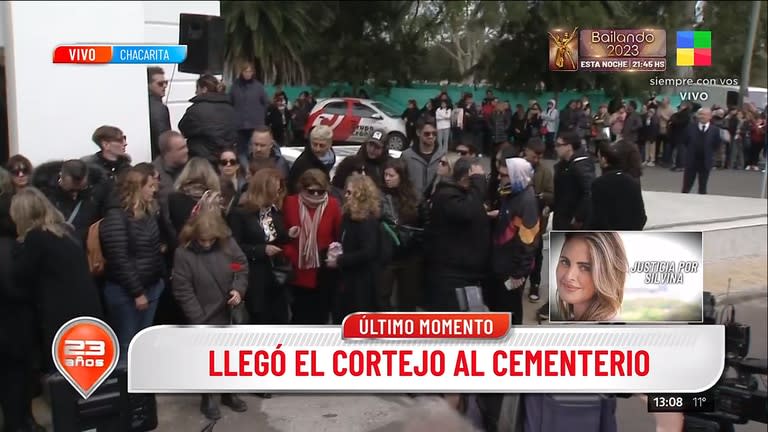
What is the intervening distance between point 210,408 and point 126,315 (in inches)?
18.0

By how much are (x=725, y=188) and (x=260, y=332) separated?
205cm

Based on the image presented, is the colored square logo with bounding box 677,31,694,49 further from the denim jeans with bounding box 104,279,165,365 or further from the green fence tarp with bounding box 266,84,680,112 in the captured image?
the denim jeans with bounding box 104,279,165,365

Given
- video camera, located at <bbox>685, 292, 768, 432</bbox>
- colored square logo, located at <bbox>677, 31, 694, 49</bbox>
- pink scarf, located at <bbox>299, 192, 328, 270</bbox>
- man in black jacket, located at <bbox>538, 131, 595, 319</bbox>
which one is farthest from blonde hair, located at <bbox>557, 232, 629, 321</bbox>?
pink scarf, located at <bbox>299, 192, 328, 270</bbox>

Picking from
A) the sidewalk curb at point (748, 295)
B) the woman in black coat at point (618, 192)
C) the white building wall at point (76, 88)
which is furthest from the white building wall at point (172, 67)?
the sidewalk curb at point (748, 295)

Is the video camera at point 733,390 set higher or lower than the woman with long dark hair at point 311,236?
lower

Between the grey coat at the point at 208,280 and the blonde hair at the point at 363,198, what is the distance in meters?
0.45

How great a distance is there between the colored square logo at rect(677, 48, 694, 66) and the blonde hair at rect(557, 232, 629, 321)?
631 millimetres

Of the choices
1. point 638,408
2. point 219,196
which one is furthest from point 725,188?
point 219,196

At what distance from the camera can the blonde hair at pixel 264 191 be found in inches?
120

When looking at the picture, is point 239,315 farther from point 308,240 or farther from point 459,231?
point 459,231

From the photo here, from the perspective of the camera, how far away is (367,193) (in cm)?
301

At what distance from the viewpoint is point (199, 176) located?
9.66 feet

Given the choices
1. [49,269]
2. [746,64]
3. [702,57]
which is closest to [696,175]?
[746,64]

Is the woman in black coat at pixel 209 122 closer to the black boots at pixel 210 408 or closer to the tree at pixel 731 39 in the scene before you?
the black boots at pixel 210 408
